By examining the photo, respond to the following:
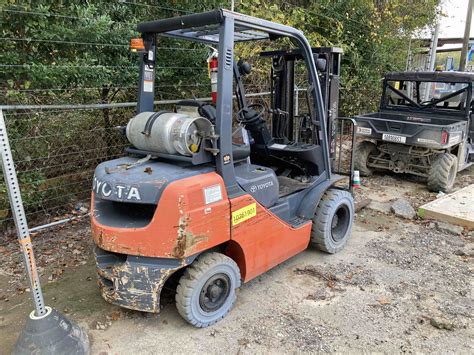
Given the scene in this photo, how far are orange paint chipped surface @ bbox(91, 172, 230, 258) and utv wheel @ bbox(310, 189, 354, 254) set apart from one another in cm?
159

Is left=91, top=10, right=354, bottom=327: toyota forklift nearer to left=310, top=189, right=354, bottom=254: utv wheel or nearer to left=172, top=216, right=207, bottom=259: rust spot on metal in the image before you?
left=172, top=216, right=207, bottom=259: rust spot on metal

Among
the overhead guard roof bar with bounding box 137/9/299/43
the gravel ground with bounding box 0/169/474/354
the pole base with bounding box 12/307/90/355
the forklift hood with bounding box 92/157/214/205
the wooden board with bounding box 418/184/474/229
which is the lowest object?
the gravel ground with bounding box 0/169/474/354

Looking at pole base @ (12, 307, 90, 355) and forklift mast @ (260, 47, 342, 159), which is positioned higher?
forklift mast @ (260, 47, 342, 159)

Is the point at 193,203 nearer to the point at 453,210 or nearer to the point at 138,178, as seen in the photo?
the point at 138,178

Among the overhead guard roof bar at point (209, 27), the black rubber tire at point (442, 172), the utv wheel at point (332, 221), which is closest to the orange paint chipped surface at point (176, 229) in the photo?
the overhead guard roof bar at point (209, 27)

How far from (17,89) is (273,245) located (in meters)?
3.31

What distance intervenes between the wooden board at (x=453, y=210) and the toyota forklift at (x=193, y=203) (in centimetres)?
250

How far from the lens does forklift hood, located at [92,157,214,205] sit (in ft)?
9.55

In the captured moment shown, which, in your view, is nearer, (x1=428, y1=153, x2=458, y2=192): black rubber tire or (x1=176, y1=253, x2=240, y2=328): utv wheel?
(x1=176, y1=253, x2=240, y2=328): utv wheel

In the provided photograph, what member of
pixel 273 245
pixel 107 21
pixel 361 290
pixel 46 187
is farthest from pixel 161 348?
pixel 107 21

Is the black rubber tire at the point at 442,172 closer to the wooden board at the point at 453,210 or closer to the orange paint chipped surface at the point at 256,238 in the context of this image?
the wooden board at the point at 453,210

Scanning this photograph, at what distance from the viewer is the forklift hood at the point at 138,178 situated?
2.91 m

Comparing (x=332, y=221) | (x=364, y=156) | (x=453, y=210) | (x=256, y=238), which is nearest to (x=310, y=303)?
(x=256, y=238)

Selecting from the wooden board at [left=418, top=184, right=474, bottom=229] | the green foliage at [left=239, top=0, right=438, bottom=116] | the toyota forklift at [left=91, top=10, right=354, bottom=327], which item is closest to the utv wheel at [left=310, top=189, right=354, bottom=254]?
the toyota forklift at [left=91, top=10, right=354, bottom=327]
